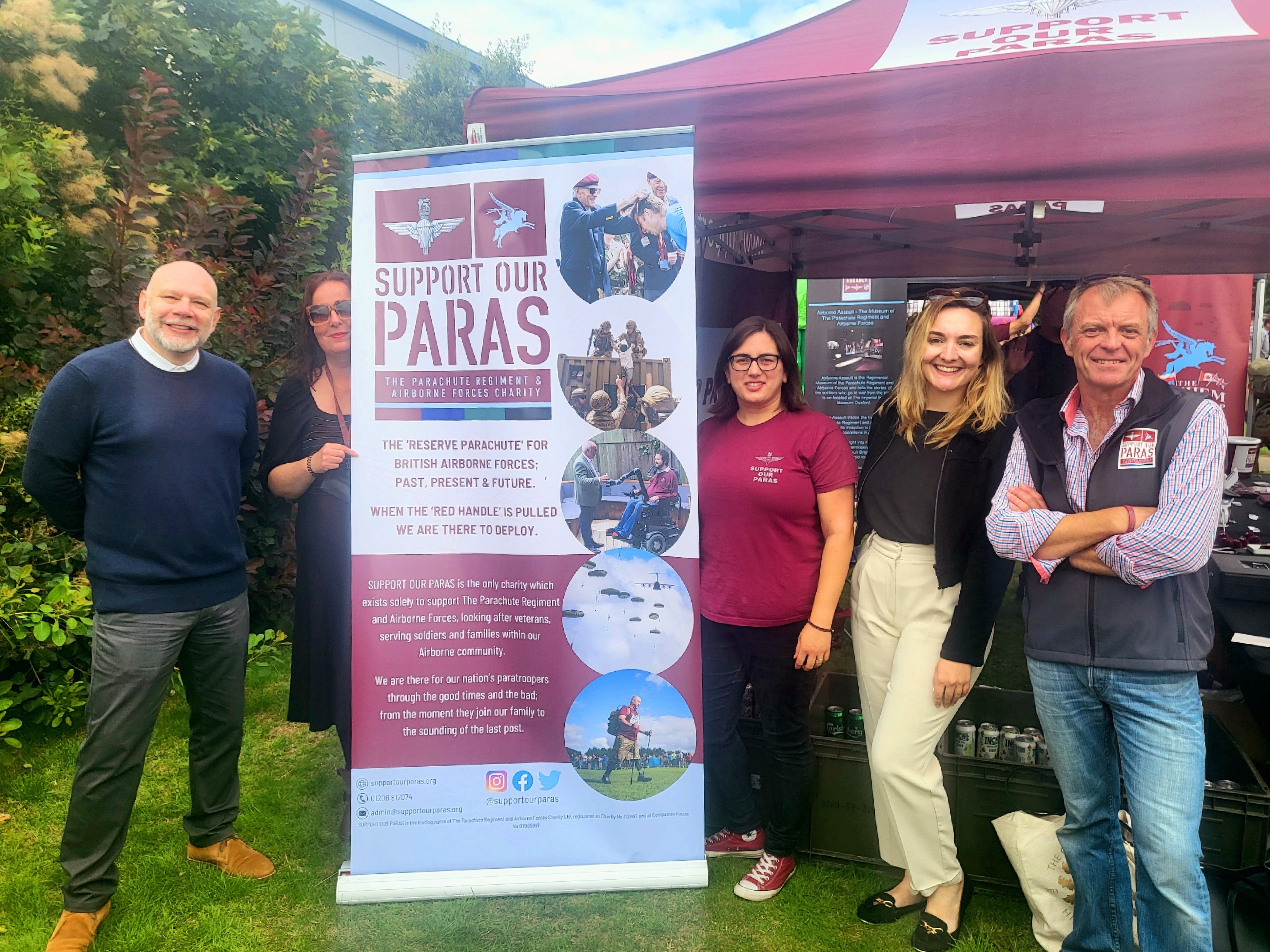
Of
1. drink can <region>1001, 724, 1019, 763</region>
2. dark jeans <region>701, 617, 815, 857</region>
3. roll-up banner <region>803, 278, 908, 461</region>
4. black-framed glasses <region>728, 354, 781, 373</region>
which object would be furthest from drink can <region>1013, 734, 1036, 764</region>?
roll-up banner <region>803, 278, 908, 461</region>

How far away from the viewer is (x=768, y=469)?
2.11 meters

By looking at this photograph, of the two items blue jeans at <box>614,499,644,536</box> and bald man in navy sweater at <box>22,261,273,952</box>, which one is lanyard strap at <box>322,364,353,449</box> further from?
blue jeans at <box>614,499,644,536</box>

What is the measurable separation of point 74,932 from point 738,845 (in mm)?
1825

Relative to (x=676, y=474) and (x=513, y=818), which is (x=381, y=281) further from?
(x=513, y=818)

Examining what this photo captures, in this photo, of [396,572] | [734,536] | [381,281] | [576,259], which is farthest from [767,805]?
[381,281]

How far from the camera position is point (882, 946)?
6.88ft

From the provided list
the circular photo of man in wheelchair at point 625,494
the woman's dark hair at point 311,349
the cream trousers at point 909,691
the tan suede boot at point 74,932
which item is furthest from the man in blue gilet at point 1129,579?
the tan suede boot at point 74,932

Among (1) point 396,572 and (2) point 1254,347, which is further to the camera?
(2) point 1254,347

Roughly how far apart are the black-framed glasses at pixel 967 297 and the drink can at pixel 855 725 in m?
1.22

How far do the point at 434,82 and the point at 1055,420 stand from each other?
15.1 metres

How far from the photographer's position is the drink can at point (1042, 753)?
2.23 meters

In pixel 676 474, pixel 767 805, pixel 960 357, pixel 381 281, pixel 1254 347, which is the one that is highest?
pixel 1254 347

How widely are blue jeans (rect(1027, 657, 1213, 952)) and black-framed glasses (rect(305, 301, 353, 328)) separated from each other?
2.04 m

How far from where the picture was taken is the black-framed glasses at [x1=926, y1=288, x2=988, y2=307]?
196 cm
